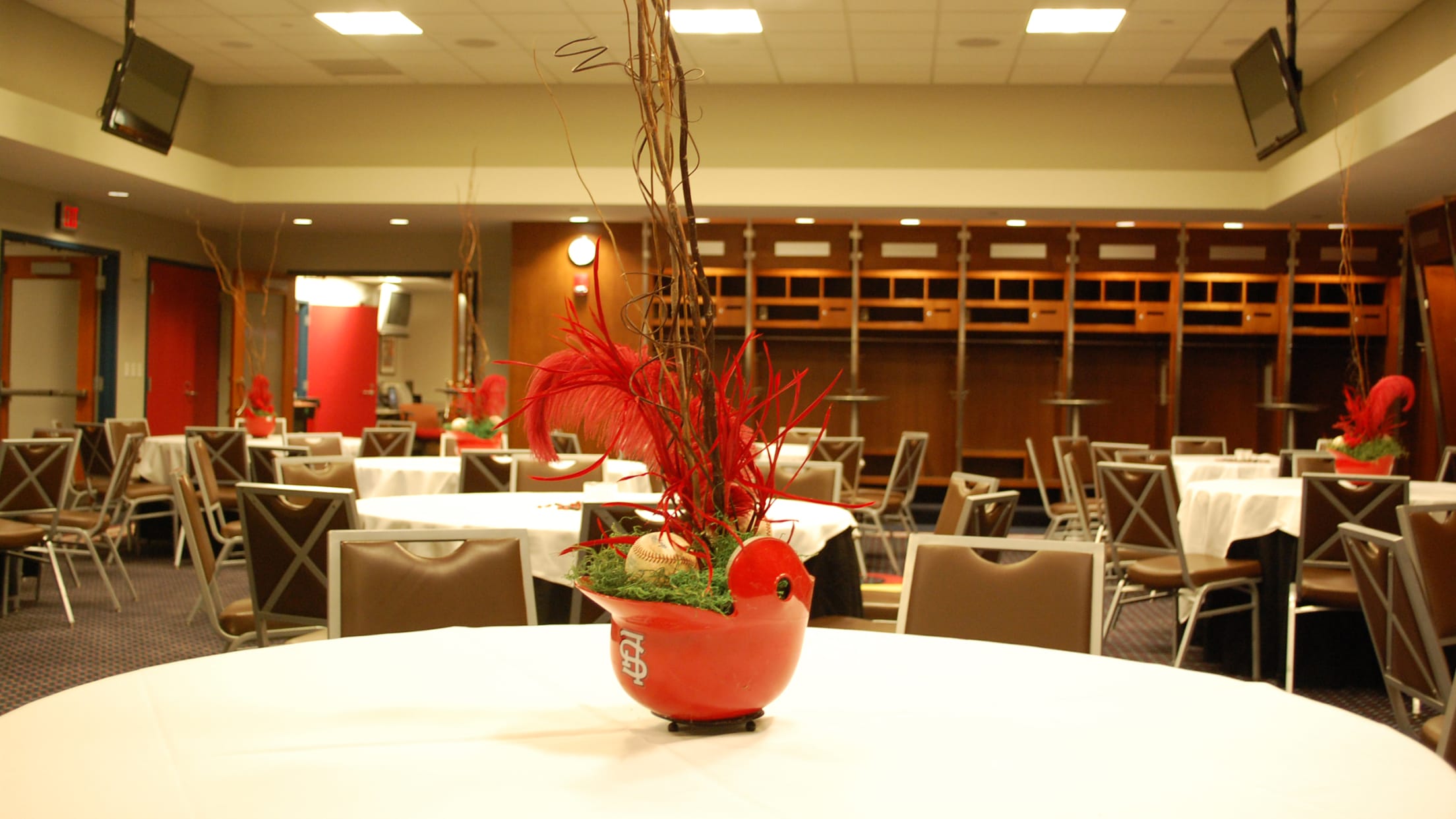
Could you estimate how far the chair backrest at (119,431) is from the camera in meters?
6.96

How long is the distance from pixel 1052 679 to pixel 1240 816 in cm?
50

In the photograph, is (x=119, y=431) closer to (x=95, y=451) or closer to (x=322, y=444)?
(x=95, y=451)

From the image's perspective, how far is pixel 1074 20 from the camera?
8312 millimetres

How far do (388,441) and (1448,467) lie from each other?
6493 mm

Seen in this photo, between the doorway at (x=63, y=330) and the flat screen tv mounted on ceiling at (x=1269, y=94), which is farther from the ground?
the flat screen tv mounted on ceiling at (x=1269, y=94)

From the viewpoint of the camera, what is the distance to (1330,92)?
9.26 meters

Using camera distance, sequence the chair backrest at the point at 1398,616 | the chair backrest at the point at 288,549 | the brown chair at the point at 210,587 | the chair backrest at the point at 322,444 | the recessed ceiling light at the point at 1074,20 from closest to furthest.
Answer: the chair backrest at the point at 1398,616 < the chair backrest at the point at 288,549 < the brown chair at the point at 210,587 < the chair backrest at the point at 322,444 < the recessed ceiling light at the point at 1074,20

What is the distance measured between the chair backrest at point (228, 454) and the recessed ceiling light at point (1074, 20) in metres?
6.28

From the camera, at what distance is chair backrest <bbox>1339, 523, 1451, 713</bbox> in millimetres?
2352

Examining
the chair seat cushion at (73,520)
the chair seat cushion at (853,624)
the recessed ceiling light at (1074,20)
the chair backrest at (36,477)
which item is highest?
the recessed ceiling light at (1074,20)

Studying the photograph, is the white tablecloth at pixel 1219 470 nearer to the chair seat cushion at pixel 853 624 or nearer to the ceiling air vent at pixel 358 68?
the chair seat cushion at pixel 853 624

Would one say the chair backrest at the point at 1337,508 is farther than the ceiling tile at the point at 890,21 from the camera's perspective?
No

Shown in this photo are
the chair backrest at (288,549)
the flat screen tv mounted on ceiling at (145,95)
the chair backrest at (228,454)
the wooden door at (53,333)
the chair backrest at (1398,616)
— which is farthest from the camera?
the wooden door at (53,333)

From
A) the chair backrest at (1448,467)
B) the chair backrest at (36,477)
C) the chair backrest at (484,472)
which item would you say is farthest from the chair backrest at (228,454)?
the chair backrest at (1448,467)
